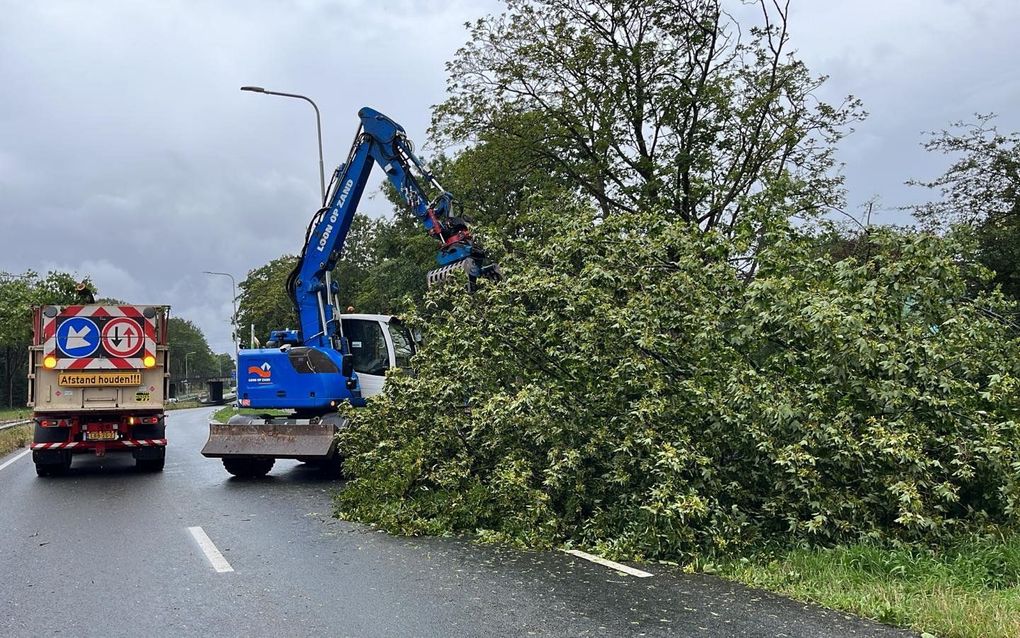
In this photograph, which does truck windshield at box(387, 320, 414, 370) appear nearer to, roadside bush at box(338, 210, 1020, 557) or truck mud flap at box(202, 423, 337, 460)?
truck mud flap at box(202, 423, 337, 460)

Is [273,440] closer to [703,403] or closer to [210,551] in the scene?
[210,551]

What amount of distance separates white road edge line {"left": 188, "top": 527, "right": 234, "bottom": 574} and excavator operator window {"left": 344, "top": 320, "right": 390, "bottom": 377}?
528 centimetres

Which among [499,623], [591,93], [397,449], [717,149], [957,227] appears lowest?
[499,623]

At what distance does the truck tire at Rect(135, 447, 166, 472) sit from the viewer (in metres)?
14.8

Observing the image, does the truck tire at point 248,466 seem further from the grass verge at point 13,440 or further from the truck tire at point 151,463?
the grass verge at point 13,440

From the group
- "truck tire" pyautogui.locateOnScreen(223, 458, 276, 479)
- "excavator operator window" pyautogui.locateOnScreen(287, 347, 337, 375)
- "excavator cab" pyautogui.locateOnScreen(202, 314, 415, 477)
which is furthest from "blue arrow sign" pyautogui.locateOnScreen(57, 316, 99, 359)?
"excavator operator window" pyautogui.locateOnScreen(287, 347, 337, 375)

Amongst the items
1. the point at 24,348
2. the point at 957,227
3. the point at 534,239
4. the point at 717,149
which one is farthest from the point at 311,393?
the point at 24,348

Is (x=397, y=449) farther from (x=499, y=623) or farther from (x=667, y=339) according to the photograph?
(x=499, y=623)

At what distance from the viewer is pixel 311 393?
13.8m

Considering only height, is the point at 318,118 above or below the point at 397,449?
above

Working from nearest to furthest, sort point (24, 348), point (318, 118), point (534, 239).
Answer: point (534, 239)
point (318, 118)
point (24, 348)

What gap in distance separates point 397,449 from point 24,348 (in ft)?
235

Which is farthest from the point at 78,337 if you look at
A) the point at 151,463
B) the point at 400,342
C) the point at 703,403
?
the point at 703,403

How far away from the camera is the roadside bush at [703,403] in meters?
7.32
